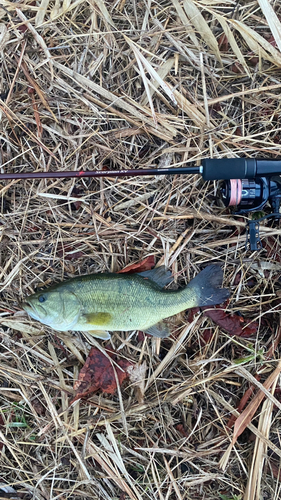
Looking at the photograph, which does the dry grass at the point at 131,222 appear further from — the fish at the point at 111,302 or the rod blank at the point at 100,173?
the rod blank at the point at 100,173

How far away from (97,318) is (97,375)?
2.10 ft

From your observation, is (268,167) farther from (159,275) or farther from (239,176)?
(159,275)

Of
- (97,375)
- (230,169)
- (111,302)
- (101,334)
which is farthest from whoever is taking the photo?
(97,375)

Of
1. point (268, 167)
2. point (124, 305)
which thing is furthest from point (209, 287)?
point (268, 167)

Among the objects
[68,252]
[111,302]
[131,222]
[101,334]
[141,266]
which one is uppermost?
[131,222]

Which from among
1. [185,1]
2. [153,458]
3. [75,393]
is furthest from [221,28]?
[153,458]

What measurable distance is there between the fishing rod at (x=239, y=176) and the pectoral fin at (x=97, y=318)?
1258 millimetres

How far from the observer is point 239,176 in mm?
2895

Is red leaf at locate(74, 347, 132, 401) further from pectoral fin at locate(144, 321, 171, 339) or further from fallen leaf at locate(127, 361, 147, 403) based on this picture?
A: pectoral fin at locate(144, 321, 171, 339)

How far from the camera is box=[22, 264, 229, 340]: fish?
10.3 feet

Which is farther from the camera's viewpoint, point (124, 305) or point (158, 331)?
point (158, 331)

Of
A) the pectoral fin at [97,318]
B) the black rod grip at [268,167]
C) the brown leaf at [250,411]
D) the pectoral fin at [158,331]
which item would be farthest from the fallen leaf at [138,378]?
the black rod grip at [268,167]

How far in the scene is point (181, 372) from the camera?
11.4 feet

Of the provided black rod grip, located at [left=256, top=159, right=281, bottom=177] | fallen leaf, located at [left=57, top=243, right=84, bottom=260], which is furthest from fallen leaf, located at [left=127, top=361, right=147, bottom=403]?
black rod grip, located at [left=256, top=159, right=281, bottom=177]
